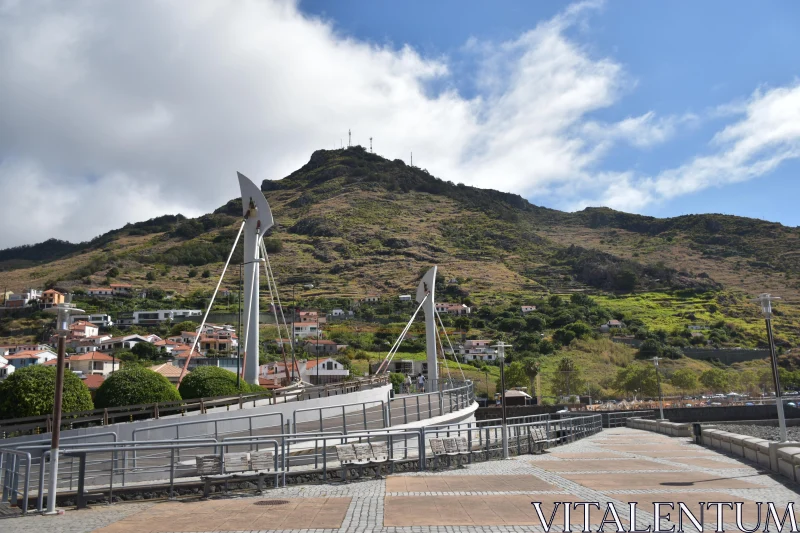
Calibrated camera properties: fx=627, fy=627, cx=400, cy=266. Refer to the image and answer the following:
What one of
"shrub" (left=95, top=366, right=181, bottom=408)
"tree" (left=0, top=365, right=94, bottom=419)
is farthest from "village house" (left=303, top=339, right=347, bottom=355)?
"tree" (left=0, top=365, right=94, bottom=419)

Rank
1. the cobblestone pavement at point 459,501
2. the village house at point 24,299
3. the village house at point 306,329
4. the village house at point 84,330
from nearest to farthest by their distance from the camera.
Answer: the cobblestone pavement at point 459,501 < the village house at point 84,330 < the village house at point 306,329 < the village house at point 24,299

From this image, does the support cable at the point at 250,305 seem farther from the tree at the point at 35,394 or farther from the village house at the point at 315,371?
the village house at the point at 315,371

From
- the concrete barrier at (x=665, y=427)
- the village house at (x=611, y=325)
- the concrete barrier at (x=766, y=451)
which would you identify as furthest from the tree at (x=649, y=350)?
the concrete barrier at (x=766, y=451)

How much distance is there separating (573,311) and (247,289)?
333 ft

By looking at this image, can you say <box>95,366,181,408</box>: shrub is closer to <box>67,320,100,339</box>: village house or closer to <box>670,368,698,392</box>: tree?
<box>670,368,698,392</box>: tree

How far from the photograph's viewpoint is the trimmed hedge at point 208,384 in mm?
22328

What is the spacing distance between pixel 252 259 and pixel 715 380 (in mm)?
59822

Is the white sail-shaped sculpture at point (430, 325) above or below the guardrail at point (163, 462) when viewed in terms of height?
above

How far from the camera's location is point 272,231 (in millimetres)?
186500

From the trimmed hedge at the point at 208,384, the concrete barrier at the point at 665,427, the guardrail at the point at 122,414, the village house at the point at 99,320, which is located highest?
the village house at the point at 99,320

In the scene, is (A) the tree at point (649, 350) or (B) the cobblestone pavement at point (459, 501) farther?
(A) the tree at point (649, 350)

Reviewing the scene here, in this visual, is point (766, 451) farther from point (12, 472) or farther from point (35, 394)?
point (35, 394)

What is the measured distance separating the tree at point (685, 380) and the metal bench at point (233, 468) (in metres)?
68.1

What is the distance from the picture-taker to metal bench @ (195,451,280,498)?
35.0ft
